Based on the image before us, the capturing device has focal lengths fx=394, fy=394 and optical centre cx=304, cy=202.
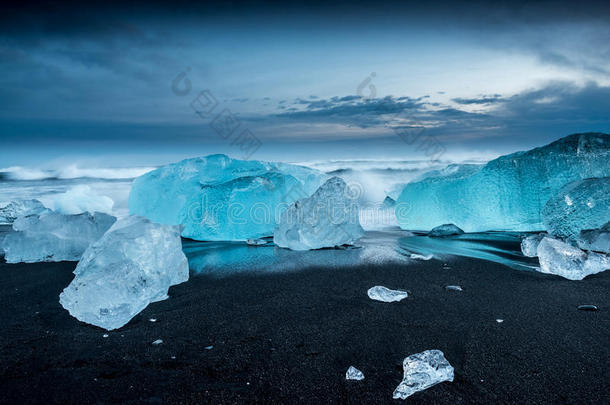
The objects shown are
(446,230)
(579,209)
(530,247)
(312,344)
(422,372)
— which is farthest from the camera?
(446,230)

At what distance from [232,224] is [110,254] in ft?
6.88

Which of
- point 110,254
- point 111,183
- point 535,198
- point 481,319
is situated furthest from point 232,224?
point 111,183

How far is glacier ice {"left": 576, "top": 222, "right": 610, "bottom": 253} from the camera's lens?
119 inches

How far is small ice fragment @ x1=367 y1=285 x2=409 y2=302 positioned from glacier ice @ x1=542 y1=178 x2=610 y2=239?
2256 mm

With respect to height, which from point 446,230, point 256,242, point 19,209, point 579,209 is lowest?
point 256,242

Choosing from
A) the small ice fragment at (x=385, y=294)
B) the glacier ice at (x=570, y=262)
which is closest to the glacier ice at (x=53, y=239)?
the small ice fragment at (x=385, y=294)

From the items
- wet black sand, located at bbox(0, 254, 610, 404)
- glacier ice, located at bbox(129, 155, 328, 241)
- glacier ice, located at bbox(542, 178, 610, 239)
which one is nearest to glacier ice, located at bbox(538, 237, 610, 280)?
wet black sand, located at bbox(0, 254, 610, 404)

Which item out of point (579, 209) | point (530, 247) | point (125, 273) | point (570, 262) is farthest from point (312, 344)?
point (579, 209)

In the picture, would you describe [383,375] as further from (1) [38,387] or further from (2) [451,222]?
(2) [451,222]

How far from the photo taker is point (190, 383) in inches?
52.4

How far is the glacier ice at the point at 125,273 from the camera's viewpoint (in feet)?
6.06

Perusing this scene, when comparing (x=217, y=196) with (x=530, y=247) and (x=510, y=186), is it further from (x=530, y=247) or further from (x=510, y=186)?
(x=510, y=186)

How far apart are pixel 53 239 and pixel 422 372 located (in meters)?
3.07

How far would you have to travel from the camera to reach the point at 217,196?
434 centimetres
